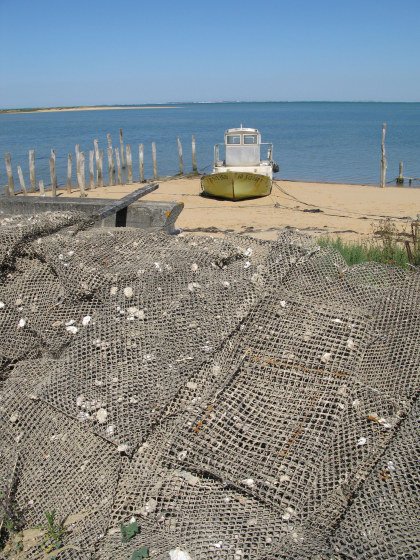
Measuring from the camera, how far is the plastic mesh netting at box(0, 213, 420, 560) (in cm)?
261

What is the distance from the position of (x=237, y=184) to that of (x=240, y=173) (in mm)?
376

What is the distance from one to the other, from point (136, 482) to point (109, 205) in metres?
4.15

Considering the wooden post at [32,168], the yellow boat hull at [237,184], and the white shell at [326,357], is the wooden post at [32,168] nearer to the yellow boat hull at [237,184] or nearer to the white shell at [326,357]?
the yellow boat hull at [237,184]

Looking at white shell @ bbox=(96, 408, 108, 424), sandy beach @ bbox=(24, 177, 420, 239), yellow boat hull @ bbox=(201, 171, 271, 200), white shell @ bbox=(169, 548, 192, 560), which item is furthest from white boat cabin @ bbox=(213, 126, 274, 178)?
white shell @ bbox=(169, 548, 192, 560)

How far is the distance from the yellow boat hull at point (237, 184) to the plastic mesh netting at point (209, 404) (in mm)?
13617

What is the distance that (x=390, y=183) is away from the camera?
24641mm

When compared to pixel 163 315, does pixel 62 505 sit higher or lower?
lower

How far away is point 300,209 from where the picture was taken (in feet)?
53.8

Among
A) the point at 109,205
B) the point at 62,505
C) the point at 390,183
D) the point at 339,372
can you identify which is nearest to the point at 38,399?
the point at 62,505

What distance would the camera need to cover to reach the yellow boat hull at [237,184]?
58.2 feet

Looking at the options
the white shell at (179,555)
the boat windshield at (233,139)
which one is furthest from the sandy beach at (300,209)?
the white shell at (179,555)

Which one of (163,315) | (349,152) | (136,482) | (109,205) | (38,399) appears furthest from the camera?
(349,152)

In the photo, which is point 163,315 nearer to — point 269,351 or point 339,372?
point 269,351

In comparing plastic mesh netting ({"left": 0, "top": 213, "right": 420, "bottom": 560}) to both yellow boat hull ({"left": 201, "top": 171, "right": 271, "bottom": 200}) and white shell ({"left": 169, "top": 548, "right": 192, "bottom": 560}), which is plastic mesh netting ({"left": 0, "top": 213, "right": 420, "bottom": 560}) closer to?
white shell ({"left": 169, "top": 548, "right": 192, "bottom": 560})
